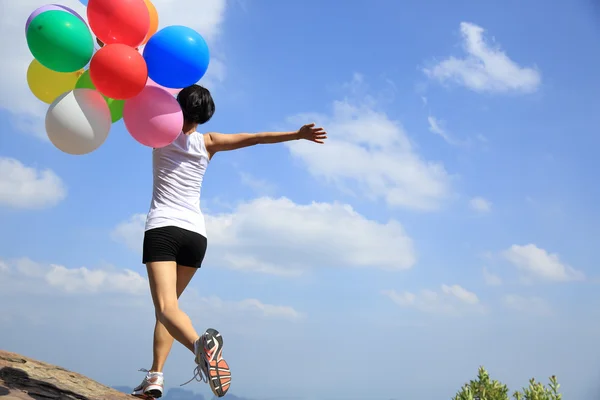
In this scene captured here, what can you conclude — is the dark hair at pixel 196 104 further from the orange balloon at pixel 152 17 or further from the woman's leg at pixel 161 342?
the woman's leg at pixel 161 342

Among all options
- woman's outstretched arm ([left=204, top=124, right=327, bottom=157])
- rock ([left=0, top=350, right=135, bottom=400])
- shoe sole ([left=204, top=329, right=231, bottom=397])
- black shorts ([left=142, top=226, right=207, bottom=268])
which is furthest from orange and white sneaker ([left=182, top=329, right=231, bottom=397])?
woman's outstretched arm ([left=204, top=124, right=327, bottom=157])

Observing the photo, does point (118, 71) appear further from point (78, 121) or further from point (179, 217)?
point (179, 217)

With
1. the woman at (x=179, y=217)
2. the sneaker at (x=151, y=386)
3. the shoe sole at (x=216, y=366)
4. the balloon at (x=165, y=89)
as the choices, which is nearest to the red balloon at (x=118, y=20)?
the balloon at (x=165, y=89)

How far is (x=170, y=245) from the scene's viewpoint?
4.55 metres

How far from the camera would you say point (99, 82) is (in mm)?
4387

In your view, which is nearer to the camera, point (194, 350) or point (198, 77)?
point (194, 350)

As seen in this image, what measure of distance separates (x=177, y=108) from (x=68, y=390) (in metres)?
2.46

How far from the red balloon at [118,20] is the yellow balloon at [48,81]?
0.42 meters

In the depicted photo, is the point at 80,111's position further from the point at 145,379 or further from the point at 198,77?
the point at 145,379

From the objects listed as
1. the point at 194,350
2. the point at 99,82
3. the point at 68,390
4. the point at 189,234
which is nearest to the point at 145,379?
the point at 68,390

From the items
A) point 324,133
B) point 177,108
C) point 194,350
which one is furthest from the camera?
point 324,133

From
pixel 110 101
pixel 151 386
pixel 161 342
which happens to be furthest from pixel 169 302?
pixel 110 101

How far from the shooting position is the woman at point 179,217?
4.49 metres

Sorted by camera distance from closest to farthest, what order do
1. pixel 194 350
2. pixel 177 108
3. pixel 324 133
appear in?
pixel 194 350 < pixel 177 108 < pixel 324 133
